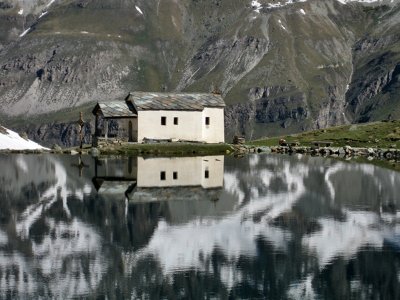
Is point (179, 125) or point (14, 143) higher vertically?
point (179, 125)

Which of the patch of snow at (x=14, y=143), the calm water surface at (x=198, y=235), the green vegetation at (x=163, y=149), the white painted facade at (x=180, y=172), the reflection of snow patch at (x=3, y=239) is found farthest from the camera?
the patch of snow at (x=14, y=143)

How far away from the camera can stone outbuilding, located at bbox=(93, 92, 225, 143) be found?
9956 centimetres

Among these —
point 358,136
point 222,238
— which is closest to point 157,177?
point 222,238

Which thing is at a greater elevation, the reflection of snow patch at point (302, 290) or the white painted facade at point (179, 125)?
the white painted facade at point (179, 125)

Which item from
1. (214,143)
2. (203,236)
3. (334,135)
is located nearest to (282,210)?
(203,236)

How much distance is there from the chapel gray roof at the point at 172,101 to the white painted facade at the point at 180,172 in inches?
633

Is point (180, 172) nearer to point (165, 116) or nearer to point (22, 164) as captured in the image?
point (22, 164)

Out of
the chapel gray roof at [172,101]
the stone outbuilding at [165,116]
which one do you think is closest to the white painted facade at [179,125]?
the stone outbuilding at [165,116]

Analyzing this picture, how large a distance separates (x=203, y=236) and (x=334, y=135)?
75.6 meters

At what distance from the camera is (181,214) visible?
150 feet

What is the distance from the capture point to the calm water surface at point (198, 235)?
30.9 metres

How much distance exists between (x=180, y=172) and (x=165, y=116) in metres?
32.9

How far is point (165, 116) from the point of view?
100438mm

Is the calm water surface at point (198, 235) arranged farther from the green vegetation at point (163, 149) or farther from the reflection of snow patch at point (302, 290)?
the green vegetation at point (163, 149)
